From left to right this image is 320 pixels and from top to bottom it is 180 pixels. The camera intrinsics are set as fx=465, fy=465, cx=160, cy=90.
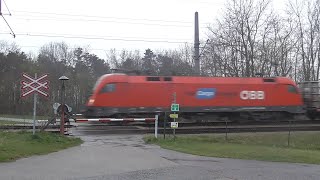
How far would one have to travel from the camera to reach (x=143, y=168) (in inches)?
471

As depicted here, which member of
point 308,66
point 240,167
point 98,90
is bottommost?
point 240,167

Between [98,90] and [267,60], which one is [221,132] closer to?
[98,90]

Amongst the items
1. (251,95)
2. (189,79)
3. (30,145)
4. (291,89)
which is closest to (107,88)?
(189,79)

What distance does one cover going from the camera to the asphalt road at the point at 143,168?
1049 cm

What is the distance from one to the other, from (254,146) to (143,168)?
353 inches

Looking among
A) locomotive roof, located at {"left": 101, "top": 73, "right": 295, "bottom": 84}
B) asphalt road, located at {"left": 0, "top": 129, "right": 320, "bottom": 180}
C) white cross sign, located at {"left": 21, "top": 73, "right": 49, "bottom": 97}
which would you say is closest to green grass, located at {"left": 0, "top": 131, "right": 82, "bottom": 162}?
asphalt road, located at {"left": 0, "top": 129, "right": 320, "bottom": 180}

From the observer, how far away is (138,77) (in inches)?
1252

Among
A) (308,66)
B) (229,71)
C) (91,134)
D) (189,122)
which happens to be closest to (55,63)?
(229,71)

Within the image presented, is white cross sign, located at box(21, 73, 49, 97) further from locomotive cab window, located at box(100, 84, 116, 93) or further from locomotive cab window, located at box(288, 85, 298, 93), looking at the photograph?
locomotive cab window, located at box(288, 85, 298, 93)

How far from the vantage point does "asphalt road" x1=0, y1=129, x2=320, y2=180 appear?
10492 millimetres

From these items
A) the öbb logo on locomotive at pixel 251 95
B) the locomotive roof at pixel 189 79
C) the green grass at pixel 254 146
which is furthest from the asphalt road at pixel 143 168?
the öbb logo on locomotive at pixel 251 95

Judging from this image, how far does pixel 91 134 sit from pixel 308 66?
37.2 metres

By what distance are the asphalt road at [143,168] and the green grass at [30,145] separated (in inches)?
20.7

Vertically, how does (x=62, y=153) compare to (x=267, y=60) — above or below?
below
